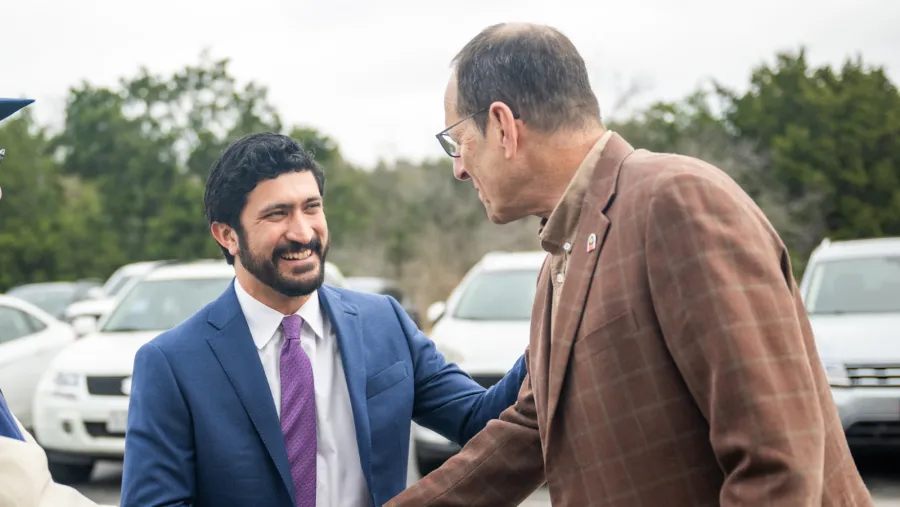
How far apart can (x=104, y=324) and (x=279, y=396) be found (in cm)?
680

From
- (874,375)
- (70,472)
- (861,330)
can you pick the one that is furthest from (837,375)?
(70,472)

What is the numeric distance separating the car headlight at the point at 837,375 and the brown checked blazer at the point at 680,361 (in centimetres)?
554

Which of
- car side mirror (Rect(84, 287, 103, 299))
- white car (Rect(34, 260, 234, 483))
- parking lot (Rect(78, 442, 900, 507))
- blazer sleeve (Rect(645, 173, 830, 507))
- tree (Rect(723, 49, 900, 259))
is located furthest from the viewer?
tree (Rect(723, 49, 900, 259))

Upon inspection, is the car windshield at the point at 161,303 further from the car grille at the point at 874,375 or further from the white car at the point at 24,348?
the car grille at the point at 874,375

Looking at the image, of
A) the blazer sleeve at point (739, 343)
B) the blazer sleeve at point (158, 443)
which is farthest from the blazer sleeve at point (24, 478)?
the blazer sleeve at point (739, 343)

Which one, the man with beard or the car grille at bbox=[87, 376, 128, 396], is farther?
the car grille at bbox=[87, 376, 128, 396]

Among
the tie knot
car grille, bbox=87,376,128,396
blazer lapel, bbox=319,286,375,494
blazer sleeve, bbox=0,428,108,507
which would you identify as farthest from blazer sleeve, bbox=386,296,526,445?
car grille, bbox=87,376,128,396

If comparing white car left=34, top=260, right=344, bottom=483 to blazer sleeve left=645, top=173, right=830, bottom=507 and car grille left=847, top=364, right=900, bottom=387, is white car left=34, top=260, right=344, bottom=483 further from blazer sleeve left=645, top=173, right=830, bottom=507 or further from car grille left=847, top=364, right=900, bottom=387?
blazer sleeve left=645, top=173, right=830, bottom=507

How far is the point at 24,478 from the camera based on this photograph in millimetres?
2008

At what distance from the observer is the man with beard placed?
8.47ft

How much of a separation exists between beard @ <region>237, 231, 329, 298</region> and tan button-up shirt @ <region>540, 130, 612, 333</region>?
84cm

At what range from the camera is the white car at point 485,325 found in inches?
296

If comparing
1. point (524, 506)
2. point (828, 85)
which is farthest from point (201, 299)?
point (828, 85)

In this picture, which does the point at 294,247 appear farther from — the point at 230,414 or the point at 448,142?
the point at 448,142
